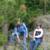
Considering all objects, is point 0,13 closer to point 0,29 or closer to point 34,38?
point 0,29

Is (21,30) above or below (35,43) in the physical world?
above

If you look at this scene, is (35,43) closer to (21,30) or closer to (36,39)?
(36,39)

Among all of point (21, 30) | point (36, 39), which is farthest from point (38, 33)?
point (21, 30)

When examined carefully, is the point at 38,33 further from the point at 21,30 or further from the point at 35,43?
the point at 21,30

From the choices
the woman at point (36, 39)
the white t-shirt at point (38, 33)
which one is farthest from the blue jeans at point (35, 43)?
the white t-shirt at point (38, 33)

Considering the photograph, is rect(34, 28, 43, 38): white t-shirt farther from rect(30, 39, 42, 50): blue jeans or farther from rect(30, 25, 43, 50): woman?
rect(30, 39, 42, 50): blue jeans

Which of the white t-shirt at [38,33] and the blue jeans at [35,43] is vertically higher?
the white t-shirt at [38,33]

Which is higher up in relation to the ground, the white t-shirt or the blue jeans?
the white t-shirt

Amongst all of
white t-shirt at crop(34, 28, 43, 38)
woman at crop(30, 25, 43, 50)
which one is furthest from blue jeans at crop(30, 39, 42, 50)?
white t-shirt at crop(34, 28, 43, 38)

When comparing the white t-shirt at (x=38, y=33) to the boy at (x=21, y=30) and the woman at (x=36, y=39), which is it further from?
the boy at (x=21, y=30)

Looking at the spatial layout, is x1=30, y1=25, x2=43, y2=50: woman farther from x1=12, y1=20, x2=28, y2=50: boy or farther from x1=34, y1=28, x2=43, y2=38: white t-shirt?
x1=12, y1=20, x2=28, y2=50: boy

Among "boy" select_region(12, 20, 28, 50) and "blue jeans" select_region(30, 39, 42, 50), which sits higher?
"boy" select_region(12, 20, 28, 50)

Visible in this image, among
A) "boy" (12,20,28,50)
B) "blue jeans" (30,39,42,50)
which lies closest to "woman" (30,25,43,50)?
"blue jeans" (30,39,42,50)

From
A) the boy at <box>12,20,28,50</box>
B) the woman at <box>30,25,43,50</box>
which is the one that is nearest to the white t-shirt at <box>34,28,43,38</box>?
the woman at <box>30,25,43,50</box>
